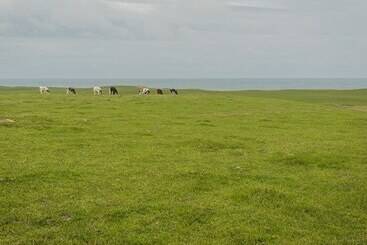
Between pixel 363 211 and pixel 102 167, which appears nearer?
pixel 363 211

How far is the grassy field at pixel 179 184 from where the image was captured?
13.4 metres

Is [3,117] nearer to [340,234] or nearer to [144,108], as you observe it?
[144,108]

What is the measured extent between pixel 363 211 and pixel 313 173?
4.81m

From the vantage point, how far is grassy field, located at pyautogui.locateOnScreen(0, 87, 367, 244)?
13.4 m

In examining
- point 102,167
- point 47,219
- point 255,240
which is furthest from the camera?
point 102,167

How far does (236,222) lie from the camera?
14148 mm

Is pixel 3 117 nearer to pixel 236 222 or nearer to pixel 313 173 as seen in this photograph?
pixel 313 173

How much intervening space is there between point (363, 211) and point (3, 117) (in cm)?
2630

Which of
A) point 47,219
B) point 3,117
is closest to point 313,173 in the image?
point 47,219

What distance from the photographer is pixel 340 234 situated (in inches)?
534

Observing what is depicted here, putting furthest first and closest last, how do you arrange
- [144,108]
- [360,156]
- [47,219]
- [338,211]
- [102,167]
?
[144,108] → [360,156] → [102,167] → [338,211] → [47,219]

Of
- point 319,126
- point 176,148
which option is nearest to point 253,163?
point 176,148

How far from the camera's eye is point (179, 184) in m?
17.7

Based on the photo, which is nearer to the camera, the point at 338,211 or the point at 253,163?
the point at 338,211
